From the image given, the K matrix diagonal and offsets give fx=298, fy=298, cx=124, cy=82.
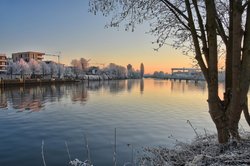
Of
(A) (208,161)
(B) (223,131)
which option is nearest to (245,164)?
(A) (208,161)

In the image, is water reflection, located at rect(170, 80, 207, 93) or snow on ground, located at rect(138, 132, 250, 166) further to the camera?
water reflection, located at rect(170, 80, 207, 93)

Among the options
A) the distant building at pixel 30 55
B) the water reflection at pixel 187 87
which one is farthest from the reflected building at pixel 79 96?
the distant building at pixel 30 55

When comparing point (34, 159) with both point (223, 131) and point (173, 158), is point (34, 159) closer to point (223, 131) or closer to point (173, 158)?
point (173, 158)

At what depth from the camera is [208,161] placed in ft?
18.1

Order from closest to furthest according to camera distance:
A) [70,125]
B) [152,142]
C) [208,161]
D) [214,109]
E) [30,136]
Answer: [208,161], [214,109], [152,142], [30,136], [70,125]

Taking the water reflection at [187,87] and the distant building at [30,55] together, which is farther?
the distant building at [30,55]

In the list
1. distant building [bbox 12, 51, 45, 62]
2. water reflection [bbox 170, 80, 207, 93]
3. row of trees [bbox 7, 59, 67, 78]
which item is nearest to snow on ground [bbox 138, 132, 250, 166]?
water reflection [bbox 170, 80, 207, 93]

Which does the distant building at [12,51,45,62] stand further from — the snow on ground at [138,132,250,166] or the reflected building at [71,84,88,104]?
the snow on ground at [138,132,250,166]

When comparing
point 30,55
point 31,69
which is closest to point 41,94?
point 31,69

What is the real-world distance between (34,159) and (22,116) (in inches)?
599

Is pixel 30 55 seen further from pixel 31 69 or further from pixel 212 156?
pixel 212 156

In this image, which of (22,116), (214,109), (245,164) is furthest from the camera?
(22,116)

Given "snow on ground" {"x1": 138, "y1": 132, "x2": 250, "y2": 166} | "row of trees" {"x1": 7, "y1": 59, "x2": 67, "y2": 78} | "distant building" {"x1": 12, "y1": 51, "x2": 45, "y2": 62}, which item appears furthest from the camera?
"distant building" {"x1": 12, "y1": 51, "x2": 45, "y2": 62}

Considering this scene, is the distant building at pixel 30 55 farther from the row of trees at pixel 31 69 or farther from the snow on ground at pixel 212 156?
the snow on ground at pixel 212 156
